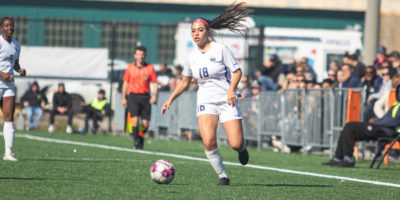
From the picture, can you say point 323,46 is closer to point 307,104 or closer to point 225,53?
point 307,104

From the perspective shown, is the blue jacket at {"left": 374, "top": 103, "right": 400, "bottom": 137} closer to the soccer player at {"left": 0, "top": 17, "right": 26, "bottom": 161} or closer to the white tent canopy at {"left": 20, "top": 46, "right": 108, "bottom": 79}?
the soccer player at {"left": 0, "top": 17, "right": 26, "bottom": 161}

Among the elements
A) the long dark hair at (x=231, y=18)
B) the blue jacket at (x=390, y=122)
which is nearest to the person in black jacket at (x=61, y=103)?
the blue jacket at (x=390, y=122)

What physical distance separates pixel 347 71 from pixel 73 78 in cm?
1340

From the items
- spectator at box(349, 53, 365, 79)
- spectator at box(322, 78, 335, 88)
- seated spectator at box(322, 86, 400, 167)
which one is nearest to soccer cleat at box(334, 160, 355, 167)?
seated spectator at box(322, 86, 400, 167)

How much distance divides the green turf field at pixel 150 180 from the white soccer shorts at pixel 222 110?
2.60 feet

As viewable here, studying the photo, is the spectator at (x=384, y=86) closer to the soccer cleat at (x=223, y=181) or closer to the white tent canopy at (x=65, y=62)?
the soccer cleat at (x=223, y=181)

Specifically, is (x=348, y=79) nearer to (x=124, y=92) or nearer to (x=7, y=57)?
(x=124, y=92)

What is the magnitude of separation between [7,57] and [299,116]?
24.5 feet

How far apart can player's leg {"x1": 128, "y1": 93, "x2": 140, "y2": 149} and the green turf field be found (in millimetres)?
1654

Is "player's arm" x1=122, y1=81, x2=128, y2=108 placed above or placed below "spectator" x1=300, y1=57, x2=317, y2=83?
below

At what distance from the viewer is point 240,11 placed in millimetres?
10250

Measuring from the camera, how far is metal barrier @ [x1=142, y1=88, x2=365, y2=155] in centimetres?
1647

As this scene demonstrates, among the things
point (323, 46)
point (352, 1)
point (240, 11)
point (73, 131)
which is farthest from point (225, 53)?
point (352, 1)

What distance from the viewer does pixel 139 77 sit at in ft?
54.6
